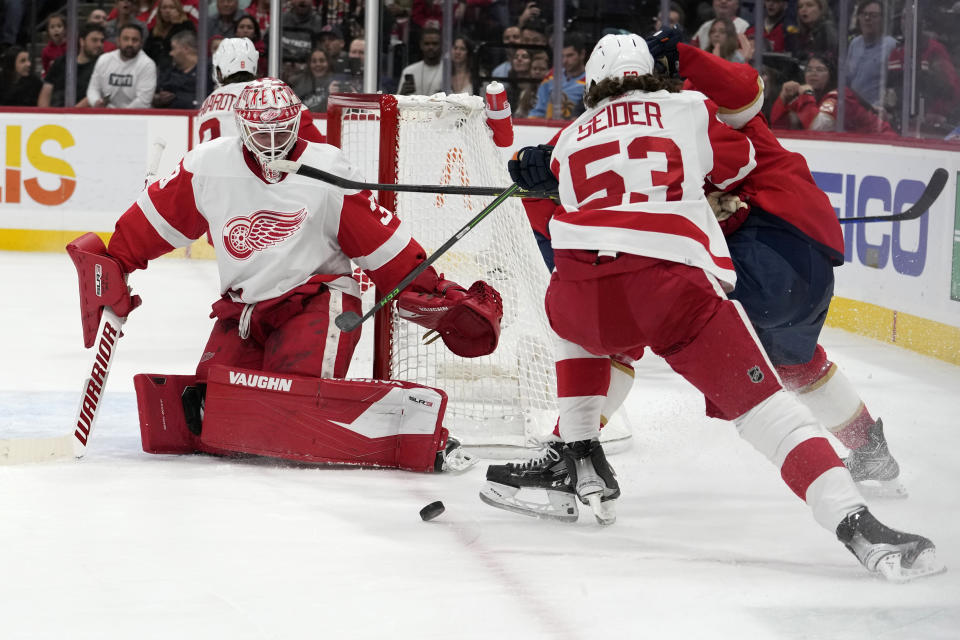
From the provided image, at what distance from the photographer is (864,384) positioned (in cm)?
425

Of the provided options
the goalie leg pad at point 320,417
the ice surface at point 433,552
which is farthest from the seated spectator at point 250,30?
the goalie leg pad at point 320,417

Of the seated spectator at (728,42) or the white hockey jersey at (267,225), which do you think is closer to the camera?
the white hockey jersey at (267,225)

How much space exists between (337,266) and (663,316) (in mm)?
1071

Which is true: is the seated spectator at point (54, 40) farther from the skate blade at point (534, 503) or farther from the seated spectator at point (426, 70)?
the skate blade at point (534, 503)

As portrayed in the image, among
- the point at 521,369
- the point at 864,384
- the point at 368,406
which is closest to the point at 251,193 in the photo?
the point at 368,406

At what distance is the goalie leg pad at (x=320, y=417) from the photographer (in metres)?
2.99

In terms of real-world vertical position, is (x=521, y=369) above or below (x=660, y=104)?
below

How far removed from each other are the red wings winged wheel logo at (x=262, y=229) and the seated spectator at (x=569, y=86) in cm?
399

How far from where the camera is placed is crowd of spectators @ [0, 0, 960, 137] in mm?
6281

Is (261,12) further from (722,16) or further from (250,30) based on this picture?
(722,16)

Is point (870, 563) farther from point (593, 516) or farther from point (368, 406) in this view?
point (368, 406)

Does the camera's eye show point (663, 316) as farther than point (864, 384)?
No

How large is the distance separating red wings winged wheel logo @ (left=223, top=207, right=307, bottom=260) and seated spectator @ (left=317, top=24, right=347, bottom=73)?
14.0 feet

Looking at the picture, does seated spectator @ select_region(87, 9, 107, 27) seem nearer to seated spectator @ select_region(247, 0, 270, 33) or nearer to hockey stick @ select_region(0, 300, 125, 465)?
seated spectator @ select_region(247, 0, 270, 33)
